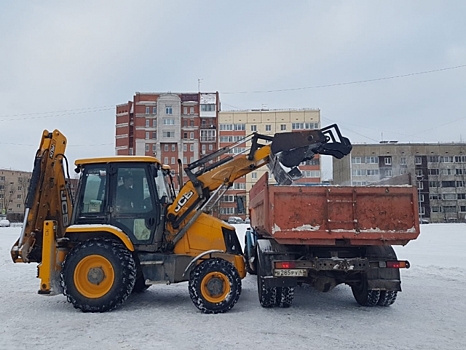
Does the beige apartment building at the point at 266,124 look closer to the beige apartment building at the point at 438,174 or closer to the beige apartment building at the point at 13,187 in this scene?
the beige apartment building at the point at 438,174

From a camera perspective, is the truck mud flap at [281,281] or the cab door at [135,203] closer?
the truck mud flap at [281,281]

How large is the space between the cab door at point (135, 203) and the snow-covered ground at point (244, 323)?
1378 millimetres

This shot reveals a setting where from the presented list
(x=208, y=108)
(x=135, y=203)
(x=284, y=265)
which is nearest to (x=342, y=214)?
(x=284, y=265)

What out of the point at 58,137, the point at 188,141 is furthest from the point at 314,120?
the point at 58,137

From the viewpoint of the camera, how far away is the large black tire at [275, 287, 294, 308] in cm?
733

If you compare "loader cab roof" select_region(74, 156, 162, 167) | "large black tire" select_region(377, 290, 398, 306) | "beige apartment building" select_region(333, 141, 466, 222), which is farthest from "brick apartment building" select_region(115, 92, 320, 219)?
"large black tire" select_region(377, 290, 398, 306)

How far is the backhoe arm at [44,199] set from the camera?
25.8ft

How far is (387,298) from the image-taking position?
299 inches

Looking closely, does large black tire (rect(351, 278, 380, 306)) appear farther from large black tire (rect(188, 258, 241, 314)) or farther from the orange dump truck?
Answer: large black tire (rect(188, 258, 241, 314))

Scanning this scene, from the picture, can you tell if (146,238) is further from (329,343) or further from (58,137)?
(329,343)

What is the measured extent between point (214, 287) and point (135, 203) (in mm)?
2071

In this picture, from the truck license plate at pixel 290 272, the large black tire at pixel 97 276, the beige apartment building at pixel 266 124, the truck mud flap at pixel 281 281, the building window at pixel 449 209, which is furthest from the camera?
the building window at pixel 449 209

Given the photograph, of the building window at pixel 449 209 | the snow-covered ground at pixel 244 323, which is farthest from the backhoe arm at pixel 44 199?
the building window at pixel 449 209

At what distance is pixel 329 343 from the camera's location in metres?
5.55
